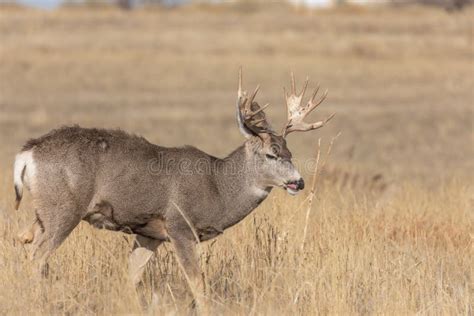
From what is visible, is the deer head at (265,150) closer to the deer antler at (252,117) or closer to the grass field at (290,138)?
the deer antler at (252,117)

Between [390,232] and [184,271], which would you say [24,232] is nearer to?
[184,271]

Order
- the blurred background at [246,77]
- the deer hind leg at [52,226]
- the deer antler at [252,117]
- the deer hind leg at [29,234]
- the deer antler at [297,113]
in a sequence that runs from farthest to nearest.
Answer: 1. the blurred background at [246,77]
2. the deer antler at [297,113]
3. the deer antler at [252,117]
4. the deer hind leg at [29,234]
5. the deer hind leg at [52,226]

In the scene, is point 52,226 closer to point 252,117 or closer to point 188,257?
point 188,257

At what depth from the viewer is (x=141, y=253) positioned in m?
8.51

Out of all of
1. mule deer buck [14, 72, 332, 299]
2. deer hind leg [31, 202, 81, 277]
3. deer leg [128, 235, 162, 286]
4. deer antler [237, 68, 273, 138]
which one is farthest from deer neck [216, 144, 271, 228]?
deer hind leg [31, 202, 81, 277]

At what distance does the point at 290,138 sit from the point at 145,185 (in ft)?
49.2

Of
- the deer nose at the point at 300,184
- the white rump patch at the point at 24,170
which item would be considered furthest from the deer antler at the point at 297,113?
the white rump patch at the point at 24,170

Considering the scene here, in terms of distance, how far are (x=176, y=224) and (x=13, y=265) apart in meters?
1.28

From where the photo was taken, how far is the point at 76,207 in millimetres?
7969

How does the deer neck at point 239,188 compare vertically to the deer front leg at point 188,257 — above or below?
above

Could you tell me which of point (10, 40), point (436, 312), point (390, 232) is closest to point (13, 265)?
point (436, 312)

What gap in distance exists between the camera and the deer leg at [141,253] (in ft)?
27.6

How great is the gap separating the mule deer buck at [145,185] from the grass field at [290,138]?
338mm

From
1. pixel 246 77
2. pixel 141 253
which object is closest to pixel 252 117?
pixel 141 253
